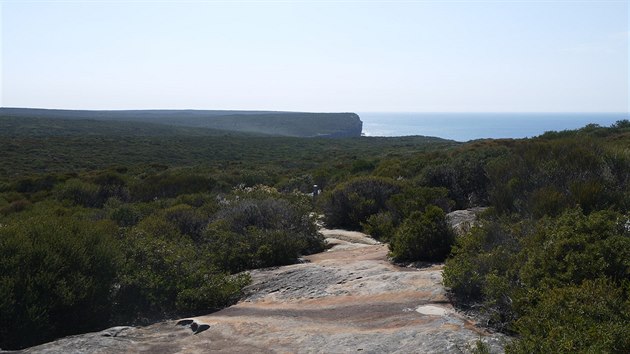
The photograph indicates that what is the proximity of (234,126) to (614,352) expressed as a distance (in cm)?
13740

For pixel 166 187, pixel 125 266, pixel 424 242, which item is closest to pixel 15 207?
pixel 166 187

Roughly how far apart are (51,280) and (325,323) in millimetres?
3304

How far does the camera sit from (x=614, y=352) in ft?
12.4

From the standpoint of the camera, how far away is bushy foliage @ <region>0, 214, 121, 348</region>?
6.00 meters

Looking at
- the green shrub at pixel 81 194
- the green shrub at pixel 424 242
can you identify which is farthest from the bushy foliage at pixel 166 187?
the green shrub at pixel 424 242

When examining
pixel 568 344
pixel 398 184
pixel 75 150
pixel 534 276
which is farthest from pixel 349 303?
pixel 75 150

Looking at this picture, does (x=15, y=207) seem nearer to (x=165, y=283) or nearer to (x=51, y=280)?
(x=165, y=283)

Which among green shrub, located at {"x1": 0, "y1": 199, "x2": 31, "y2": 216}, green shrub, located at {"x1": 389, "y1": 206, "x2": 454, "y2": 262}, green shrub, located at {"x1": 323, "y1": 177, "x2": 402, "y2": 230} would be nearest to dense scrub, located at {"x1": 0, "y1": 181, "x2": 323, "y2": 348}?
green shrub, located at {"x1": 323, "y1": 177, "x2": 402, "y2": 230}

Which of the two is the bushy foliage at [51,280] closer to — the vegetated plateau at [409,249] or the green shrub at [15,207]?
the vegetated plateau at [409,249]

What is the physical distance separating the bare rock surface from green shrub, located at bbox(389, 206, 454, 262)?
44 centimetres

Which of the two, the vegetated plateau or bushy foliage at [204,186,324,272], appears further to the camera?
bushy foliage at [204,186,324,272]

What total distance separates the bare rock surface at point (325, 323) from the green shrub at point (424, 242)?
0.44 meters

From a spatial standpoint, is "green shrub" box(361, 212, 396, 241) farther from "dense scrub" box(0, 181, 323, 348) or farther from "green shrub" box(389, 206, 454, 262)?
"green shrub" box(389, 206, 454, 262)

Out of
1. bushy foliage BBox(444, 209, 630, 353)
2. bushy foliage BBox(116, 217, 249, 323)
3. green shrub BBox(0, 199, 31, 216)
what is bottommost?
green shrub BBox(0, 199, 31, 216)
